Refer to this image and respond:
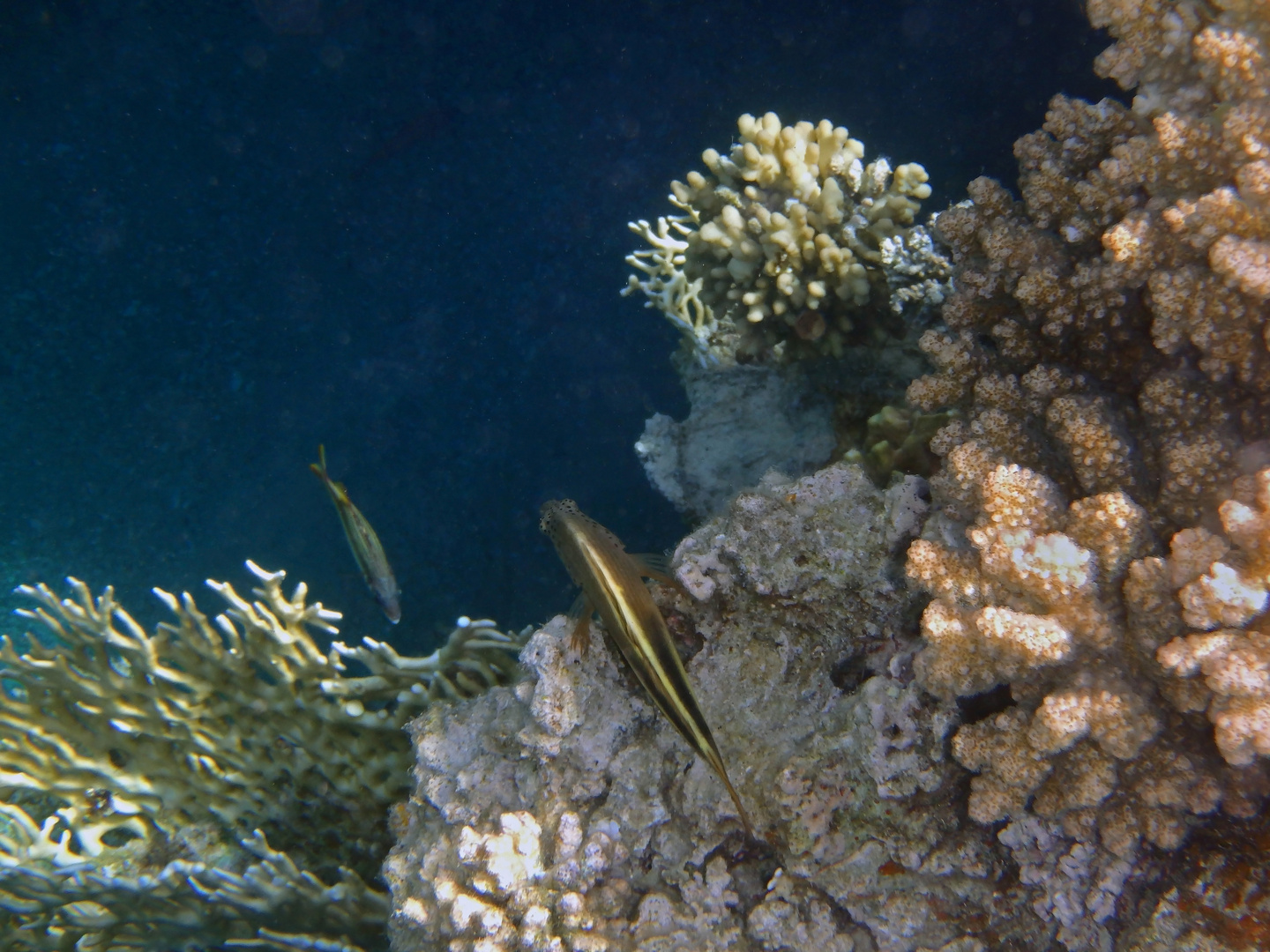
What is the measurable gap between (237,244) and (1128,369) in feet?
39.6

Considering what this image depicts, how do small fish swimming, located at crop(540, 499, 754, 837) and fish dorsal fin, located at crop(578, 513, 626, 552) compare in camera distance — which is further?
fish dorsal fin, located at crop(578, 513, 626, 552)

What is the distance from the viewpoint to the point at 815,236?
3.57 m

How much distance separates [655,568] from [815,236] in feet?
6.79

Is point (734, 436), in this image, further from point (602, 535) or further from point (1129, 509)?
point (1129, 509)

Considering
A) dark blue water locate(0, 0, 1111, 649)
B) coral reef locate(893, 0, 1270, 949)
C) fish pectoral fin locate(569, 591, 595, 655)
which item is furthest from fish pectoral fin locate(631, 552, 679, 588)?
dark blue water locate(0, 0, 1111, 649)

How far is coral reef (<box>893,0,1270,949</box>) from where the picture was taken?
1.74 m

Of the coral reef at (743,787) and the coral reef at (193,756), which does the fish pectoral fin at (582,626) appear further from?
the coral reef at (193,756)

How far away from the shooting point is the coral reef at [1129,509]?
68.4 inches

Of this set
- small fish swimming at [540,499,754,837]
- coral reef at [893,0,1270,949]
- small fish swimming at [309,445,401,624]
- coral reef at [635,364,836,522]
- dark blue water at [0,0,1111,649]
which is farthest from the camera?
dark blue water at [0,0,1111,649]

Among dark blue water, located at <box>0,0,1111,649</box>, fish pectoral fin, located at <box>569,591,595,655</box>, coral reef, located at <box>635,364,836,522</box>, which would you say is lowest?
fish pectoral fin, located at <box>569,591,595,655</box>

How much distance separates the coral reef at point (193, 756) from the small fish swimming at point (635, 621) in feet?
4.40

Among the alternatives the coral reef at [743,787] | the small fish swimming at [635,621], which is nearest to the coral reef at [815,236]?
the coral reef at [743,787]

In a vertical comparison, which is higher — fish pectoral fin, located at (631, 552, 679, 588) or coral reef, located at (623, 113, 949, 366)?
coral reef, located at (623, 113, 949, 366)

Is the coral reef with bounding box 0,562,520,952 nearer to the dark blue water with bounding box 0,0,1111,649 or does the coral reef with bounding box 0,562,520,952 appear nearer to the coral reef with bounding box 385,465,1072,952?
the coral reef with bounding box 385,465,1072,952
